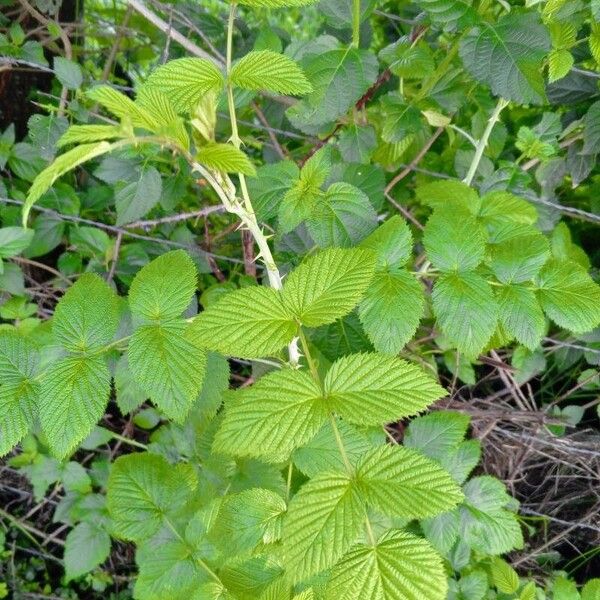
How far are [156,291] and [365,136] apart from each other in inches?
23.7

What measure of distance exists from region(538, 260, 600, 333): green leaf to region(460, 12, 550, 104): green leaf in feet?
1.02

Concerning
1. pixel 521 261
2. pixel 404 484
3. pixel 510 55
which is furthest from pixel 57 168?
pixel 510 55

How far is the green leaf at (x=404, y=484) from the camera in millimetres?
665

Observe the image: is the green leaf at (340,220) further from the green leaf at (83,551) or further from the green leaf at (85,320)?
the green leaf at (83,551)

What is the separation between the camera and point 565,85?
4.42ft

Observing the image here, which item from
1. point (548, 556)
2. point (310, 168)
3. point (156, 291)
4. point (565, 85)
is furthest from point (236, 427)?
point (548, 556)

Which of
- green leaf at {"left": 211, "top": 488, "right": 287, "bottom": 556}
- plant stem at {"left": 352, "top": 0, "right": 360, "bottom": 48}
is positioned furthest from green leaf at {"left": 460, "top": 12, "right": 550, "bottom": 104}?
green leaf at {"left": 211, "top": 488, "right": 287, "bottom": 556}

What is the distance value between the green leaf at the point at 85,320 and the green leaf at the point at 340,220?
1.16ft

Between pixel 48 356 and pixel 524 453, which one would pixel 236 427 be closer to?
pixel 48 356

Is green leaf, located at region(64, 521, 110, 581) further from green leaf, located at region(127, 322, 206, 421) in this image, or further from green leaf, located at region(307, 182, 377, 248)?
green leaf, located at region(307, 182, 377, 248)

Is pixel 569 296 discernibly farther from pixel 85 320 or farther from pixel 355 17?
pixel 85 320

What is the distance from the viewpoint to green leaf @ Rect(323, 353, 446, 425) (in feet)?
2.28

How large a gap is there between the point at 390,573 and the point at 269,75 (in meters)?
0.65

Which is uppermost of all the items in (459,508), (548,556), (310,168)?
(310,168)
